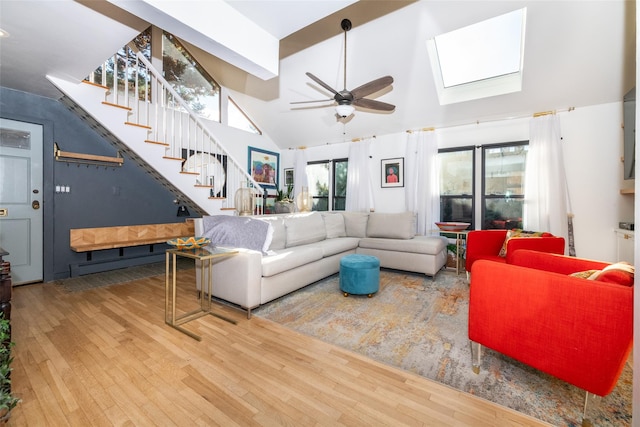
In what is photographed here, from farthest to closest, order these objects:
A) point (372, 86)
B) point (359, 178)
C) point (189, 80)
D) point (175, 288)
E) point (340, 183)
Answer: point (340, 183)
point (359, 178)
point (189, 80)
point (372, 86)
point (175, 288)

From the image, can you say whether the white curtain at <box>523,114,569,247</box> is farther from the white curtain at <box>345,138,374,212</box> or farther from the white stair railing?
the white stair railing

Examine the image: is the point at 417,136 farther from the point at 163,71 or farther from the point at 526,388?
the point at 163,71

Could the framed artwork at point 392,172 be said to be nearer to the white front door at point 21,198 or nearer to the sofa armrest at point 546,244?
the sofa armrest at point 546,244

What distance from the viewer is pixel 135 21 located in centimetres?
222

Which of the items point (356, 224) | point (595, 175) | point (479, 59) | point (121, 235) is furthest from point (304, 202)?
point (595, 175)

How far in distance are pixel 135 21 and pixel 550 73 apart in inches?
192

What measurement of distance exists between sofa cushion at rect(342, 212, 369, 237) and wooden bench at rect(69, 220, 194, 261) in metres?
3.20

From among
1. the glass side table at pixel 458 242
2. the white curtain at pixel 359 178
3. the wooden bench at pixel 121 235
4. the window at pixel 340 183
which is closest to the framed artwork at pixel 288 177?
the window at pixel 340 183

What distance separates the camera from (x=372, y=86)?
315cm

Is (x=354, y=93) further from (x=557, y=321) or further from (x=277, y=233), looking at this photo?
(x=557, y=321)

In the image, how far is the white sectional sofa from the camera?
2.86m

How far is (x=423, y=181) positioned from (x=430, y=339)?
3460 millimetres

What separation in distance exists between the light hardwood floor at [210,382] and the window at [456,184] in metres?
3.94

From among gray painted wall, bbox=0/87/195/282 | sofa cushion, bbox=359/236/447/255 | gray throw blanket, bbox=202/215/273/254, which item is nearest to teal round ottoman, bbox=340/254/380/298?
gray throw blanket, bbox=202/215/273/254
